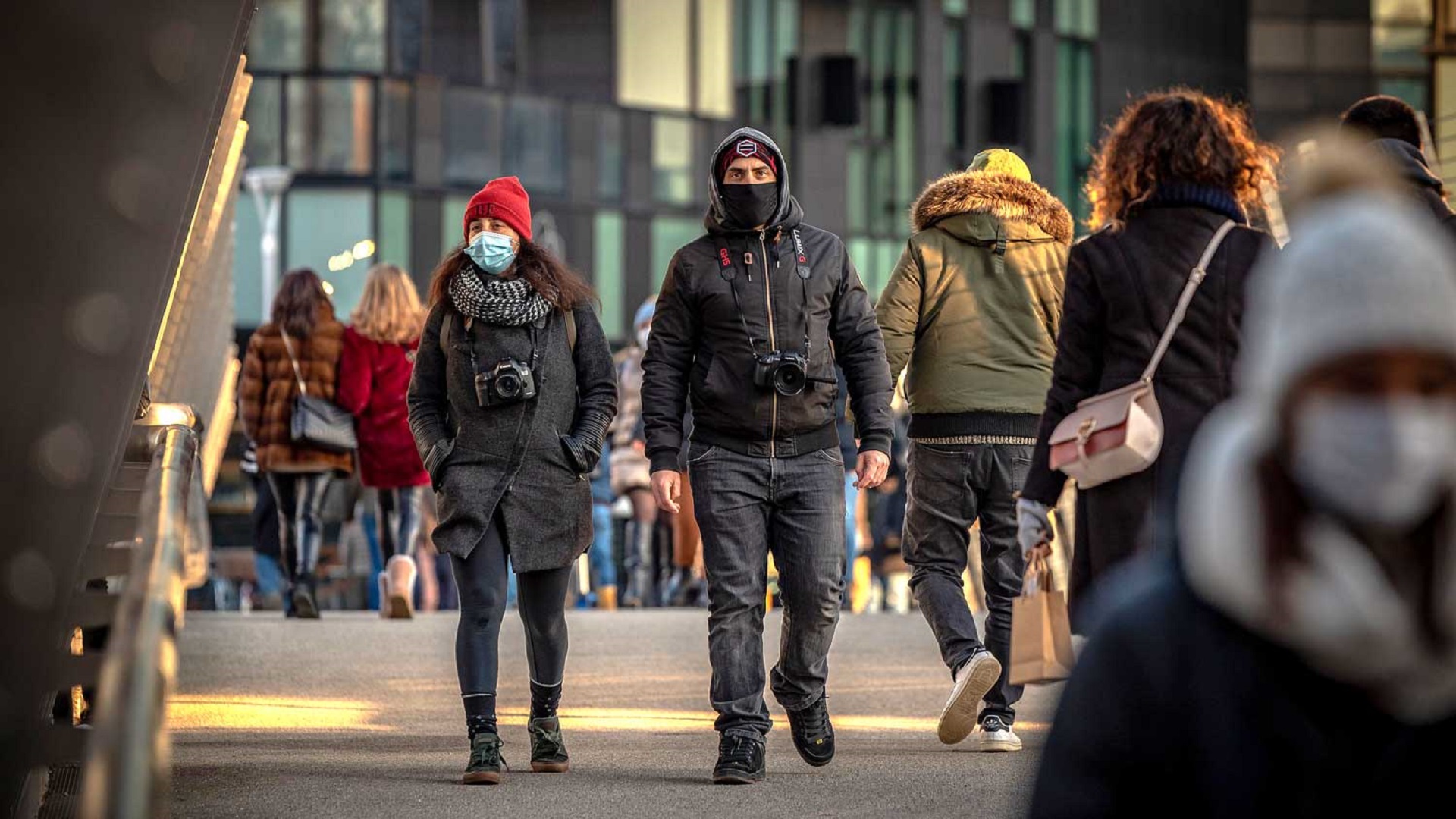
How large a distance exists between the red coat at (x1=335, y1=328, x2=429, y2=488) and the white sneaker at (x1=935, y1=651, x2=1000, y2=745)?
7.09m

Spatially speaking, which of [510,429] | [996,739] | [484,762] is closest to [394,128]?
[996,739]

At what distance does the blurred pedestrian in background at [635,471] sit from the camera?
1716cm

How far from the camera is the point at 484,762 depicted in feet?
25.4

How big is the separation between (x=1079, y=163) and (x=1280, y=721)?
53.0 meters

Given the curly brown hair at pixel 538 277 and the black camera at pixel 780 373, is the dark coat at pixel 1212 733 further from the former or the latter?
the curly brown hair at pixel 538 277

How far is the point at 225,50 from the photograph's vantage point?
6133 mm

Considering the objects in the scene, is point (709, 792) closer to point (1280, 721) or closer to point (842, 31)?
point (1280, 721)

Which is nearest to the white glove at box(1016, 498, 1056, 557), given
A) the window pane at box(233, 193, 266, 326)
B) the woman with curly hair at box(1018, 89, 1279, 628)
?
the woman with curly hair at box(1018, 89, 1279, 628)

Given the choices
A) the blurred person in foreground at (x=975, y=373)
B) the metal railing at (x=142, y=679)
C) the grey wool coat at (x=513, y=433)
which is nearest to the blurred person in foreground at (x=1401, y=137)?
the blurred person in foreground at (x=975, y=373)

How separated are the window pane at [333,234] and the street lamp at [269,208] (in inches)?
10.6

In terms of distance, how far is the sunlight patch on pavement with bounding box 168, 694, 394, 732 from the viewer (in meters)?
9.46

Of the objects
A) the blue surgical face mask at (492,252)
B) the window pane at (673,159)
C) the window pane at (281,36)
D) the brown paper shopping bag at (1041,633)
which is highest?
the window pane at (281,36)

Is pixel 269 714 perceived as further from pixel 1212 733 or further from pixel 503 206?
pixel 1212 733

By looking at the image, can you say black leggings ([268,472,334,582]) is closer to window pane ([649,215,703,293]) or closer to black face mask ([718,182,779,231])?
black face mask ([718,182,779,231])
